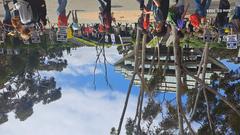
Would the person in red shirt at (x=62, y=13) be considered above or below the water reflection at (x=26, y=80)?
above

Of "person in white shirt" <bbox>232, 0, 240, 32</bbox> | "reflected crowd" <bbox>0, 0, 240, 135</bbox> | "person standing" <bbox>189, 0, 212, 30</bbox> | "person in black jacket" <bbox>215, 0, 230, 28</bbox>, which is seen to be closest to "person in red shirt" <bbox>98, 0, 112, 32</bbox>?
"reflected crowd" <bbox>0, 0, 240, 135</bbox>

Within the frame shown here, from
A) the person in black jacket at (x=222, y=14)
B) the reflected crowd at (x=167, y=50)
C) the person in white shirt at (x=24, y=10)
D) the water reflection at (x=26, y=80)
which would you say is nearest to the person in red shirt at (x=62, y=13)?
the reflected crowd at (x=167, y=50)

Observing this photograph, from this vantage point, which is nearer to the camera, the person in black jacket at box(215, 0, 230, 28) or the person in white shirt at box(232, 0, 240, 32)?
the person in white shirt at box(232, 0, 240, 32)

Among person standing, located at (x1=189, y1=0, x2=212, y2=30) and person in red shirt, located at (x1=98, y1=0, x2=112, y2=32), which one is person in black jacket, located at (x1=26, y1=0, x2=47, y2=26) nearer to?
person in red shirt, located at (x1=98, y1=0, x2=112, y2=32)

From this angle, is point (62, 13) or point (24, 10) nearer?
point (24, 10)

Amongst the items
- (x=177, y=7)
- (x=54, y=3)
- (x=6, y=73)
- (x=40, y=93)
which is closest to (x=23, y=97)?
(x=40, y=93)

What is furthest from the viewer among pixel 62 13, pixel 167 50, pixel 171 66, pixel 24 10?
pixel 62 13

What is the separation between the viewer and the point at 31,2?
38.0ft

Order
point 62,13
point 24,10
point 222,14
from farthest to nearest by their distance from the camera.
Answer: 1. point 62,13
2. point 222,14
3. point 24,10

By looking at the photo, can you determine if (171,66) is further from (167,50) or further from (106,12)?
(167,50)

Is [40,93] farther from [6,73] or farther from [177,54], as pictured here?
[177,54]

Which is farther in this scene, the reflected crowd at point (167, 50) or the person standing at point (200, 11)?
the person standing at point (200, 11)

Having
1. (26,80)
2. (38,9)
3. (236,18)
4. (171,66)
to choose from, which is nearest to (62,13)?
(38,9)

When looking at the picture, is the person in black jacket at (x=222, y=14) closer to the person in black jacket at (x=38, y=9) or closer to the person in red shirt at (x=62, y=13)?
the person in red shirt at (x=62, y=13)
